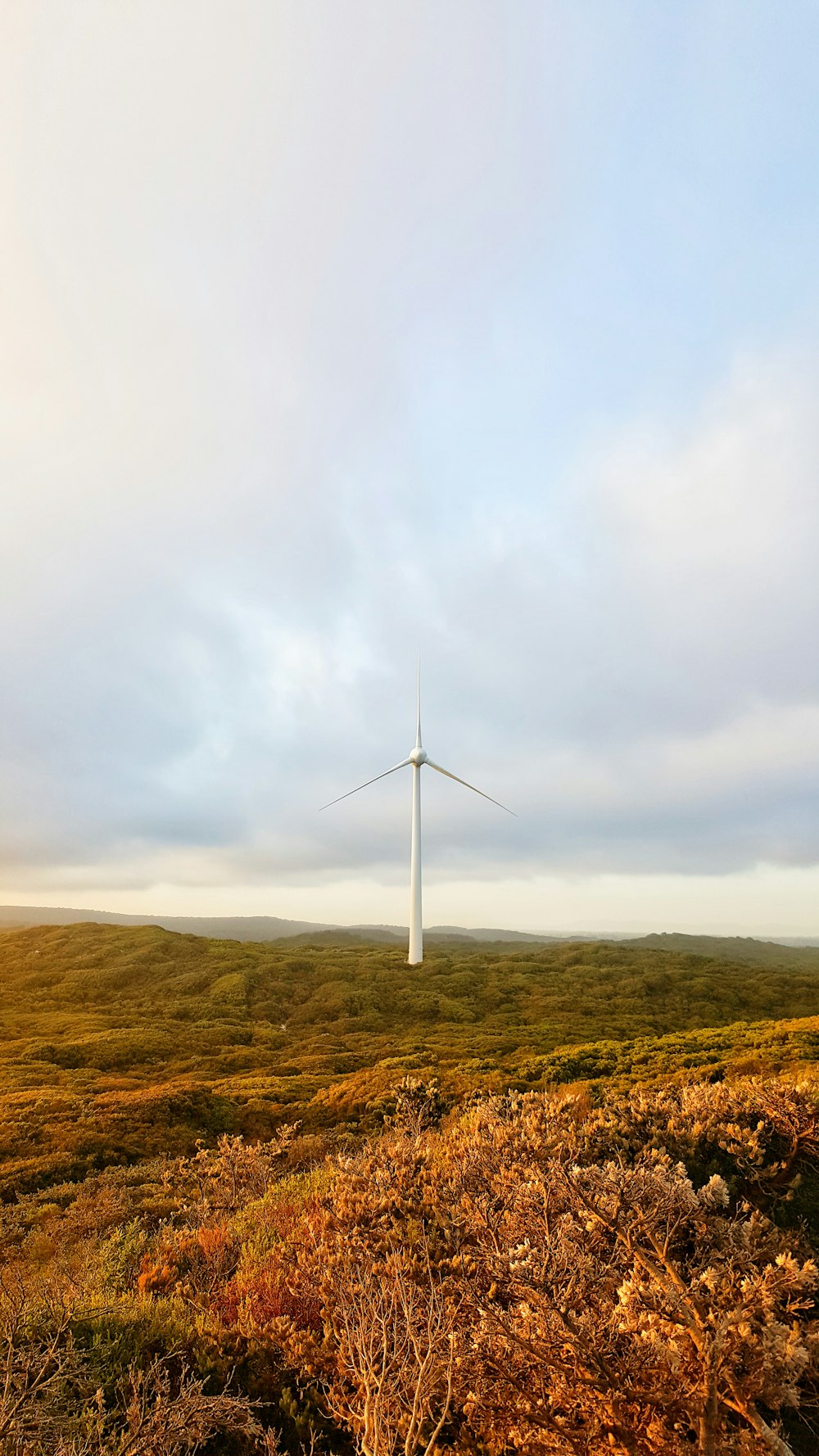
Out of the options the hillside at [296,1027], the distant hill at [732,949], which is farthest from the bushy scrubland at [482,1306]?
the distant hill at [732,949]

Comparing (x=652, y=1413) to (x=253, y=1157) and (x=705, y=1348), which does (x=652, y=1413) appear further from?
(x=253, y=1157)

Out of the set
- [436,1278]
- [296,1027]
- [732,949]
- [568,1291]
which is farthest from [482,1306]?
[732,949]

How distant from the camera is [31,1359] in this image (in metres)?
6.18

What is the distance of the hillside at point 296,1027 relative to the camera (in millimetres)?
28094

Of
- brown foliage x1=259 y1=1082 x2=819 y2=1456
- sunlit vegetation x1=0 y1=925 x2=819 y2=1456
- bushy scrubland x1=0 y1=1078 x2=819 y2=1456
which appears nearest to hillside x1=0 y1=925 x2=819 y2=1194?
sunlit vegetation x1=0 y1=925 x2=819 y2=1456

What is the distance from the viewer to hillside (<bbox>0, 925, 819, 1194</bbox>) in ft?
92.2

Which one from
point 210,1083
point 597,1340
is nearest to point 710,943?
point 210,1083

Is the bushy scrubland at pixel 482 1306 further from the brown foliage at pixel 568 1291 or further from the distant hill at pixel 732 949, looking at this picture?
the distant hill at pixel 732 949

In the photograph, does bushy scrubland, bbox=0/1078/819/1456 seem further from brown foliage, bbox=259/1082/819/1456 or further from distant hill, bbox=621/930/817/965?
distant hill, bbox=621/930/817/965

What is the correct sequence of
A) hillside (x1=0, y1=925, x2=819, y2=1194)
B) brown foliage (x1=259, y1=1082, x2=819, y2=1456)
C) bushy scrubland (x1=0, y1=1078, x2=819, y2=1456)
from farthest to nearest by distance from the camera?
hillside (x1=0, y1=925, x2=819, y2=1194), bushy scrubland (x1=0, y1=1078, x2=819, y2=1456), brown foliage (x1=259, y1=1082, x2=819, y2=1456)

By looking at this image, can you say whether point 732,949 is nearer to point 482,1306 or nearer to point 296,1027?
point 296,1027

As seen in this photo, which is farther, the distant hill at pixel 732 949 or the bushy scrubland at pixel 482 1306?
the distant hill at pixel 732 949

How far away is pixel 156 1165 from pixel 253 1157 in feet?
22.4

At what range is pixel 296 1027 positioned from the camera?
61.9 meters
